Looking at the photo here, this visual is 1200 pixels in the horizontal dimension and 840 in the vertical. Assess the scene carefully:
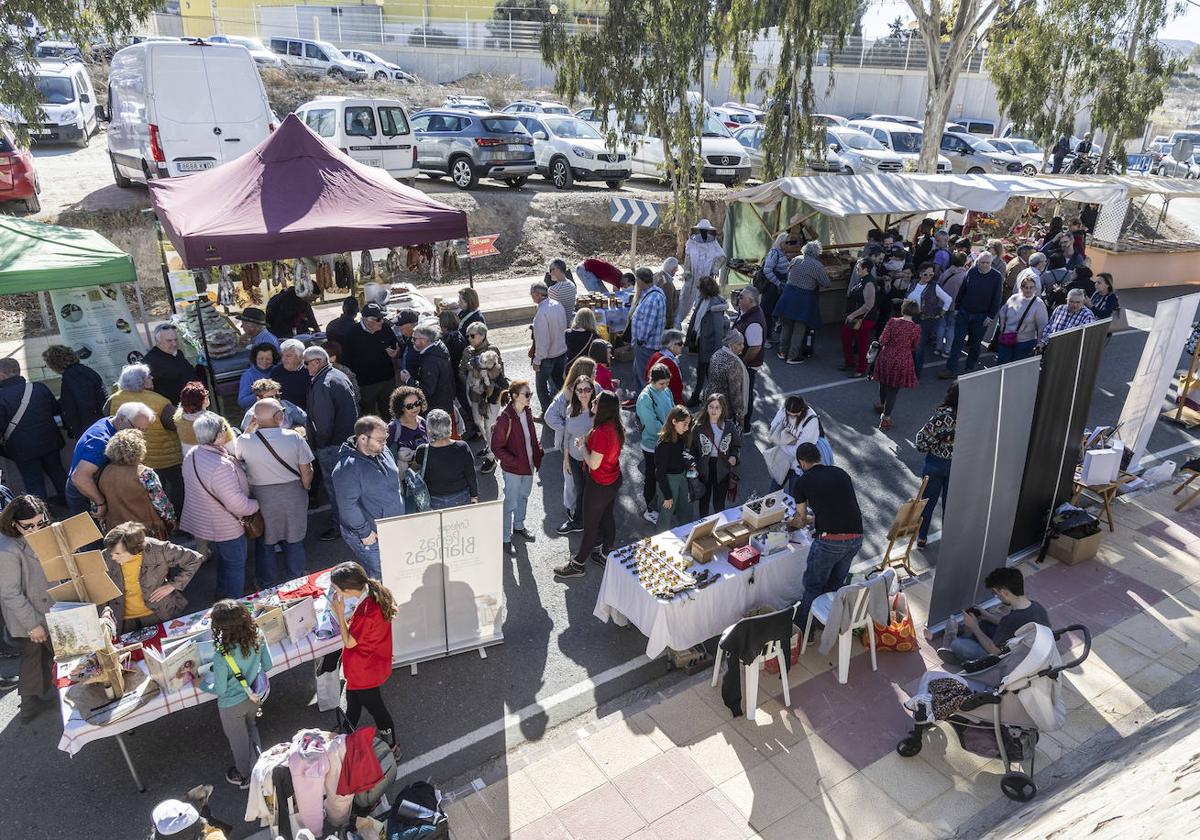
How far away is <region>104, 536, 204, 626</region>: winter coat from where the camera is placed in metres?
4.84

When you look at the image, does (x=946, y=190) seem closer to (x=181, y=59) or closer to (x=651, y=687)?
(x=651, y=687)

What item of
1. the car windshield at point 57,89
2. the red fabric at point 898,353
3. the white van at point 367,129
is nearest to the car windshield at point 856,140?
the white van at point 367,129

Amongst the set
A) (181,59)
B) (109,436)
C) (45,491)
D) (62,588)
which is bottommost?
(45,491)

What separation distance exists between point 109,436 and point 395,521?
7.59 feet

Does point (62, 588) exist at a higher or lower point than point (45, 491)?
higher

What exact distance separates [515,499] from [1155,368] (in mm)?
6484

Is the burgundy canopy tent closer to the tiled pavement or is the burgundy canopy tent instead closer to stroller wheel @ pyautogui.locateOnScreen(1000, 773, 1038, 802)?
the tiled pavement

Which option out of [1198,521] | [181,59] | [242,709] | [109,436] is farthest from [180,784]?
[181,59]

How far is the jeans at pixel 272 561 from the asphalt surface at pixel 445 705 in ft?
1.49

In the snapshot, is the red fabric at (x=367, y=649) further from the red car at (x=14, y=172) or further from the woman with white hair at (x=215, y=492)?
the red car at (x=14, y=172)

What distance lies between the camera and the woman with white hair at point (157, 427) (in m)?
6.18

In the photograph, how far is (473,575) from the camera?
545cm

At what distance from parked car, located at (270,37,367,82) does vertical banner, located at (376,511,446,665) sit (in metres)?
30.8

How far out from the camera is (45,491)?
7.12m
